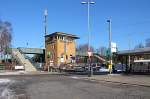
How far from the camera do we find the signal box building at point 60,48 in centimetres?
11729

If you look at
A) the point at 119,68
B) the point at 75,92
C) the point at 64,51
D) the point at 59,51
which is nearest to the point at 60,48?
the point at 59,51

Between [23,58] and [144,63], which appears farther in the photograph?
[23,58]

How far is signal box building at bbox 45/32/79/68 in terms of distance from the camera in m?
117

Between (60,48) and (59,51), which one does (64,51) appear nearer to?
(60,48)

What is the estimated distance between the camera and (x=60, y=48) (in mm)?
119812

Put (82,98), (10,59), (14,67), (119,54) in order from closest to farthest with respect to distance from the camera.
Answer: (82,98) < (119,54) < (14,67) < (10,59)

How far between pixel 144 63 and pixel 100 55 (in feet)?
282

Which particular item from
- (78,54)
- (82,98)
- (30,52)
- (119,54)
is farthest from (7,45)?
(82,98)

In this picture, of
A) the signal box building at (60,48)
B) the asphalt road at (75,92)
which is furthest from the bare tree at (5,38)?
the asphalt road at (75,92)

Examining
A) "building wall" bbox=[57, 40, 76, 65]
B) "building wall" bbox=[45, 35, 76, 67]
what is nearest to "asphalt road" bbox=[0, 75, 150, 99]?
"building wall" bbox=[45, 35, 76, 67]

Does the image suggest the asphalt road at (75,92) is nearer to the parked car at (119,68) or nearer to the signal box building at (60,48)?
the parked car at (119,68)

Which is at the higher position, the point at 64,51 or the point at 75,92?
the point at 64,51

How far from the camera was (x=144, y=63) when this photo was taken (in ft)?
196

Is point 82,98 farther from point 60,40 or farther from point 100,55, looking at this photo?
point 100,55
